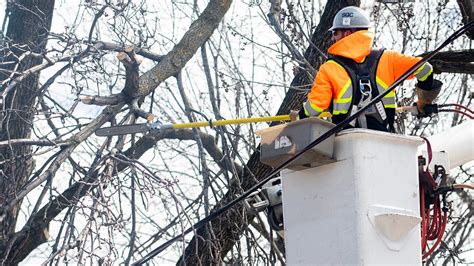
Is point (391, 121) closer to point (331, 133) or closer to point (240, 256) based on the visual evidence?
point (331, 133)

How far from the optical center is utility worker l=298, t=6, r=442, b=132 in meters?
7.43

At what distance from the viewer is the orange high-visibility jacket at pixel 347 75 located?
743 centimetres

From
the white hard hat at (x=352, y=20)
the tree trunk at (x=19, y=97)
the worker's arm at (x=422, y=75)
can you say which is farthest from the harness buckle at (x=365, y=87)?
the tree trunk at (x=19, y=97)

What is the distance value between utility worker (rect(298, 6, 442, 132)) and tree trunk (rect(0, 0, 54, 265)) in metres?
3.54

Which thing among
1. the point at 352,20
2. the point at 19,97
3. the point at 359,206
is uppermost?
the point at 19,97

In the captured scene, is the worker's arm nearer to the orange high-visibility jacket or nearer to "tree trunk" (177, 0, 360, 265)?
the orange high-visibility jacket

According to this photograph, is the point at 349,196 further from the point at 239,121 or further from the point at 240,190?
the point at 240,190

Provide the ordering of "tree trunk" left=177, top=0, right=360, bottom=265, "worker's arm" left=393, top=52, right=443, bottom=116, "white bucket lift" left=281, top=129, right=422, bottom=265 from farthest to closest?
"tree trunk" left=177, top=0, right=360, bottom=265
"worker's arm" left=393, top=52, right=443, bottom=116
"white bucket lift" left=281, top=129, right=422, bottom=265

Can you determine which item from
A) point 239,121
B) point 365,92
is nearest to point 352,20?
point 365,92

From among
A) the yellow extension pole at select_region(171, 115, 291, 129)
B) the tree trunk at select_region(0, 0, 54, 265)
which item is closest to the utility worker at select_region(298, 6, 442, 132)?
the yellow extension pole at select_region(171, 115, 291, 129)

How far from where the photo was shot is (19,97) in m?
11.9

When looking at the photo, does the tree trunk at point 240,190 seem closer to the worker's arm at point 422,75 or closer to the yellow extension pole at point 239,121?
the yellow extension pole at point 239,121

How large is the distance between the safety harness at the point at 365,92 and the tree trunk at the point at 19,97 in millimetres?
3668

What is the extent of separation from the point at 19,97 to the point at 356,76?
5.34 meters
